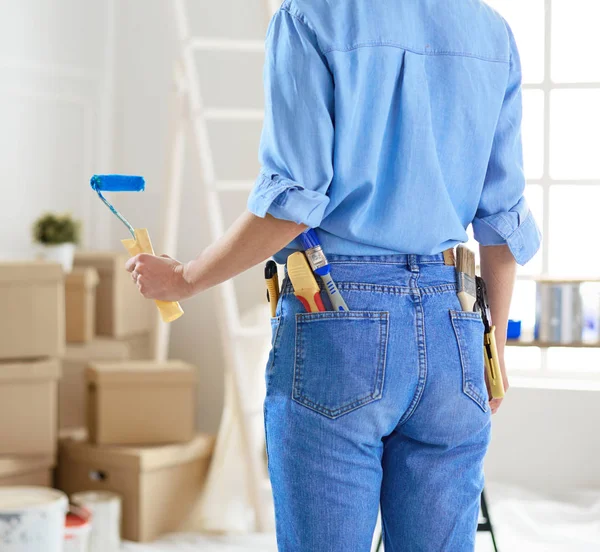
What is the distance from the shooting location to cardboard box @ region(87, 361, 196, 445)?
3027 mm

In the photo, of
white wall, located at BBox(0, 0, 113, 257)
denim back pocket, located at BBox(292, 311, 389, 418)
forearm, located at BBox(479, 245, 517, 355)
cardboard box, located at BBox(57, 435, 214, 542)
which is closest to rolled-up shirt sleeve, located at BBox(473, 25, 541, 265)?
forearm, located at BBox(479, 245, 517, 355)

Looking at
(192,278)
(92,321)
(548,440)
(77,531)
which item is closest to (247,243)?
(192,278)

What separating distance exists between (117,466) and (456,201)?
2.10m

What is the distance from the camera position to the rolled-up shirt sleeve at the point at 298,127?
105 centimetres

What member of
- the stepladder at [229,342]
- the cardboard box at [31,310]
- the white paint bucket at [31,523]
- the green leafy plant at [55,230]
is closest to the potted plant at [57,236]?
the green leafy plant at [55,230]

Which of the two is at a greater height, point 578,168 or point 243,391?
point 578,168

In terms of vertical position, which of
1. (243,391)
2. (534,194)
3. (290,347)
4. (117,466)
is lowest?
(117,466)

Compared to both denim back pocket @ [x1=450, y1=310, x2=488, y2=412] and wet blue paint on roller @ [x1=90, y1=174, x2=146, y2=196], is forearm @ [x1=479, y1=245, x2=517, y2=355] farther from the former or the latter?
wet blue paint on roller @ [x1=90, y1=174, x2=146, y2=196]

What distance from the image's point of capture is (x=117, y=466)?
2.96 m

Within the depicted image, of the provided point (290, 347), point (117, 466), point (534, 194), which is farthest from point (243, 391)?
point (290, 347)

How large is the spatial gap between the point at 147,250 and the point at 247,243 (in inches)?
12.9

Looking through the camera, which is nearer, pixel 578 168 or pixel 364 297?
pixel 364 297

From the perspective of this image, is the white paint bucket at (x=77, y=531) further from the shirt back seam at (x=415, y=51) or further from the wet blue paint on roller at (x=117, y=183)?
the shirt back seam at (x=415, y=51)

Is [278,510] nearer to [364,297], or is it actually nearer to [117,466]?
[364,297]
